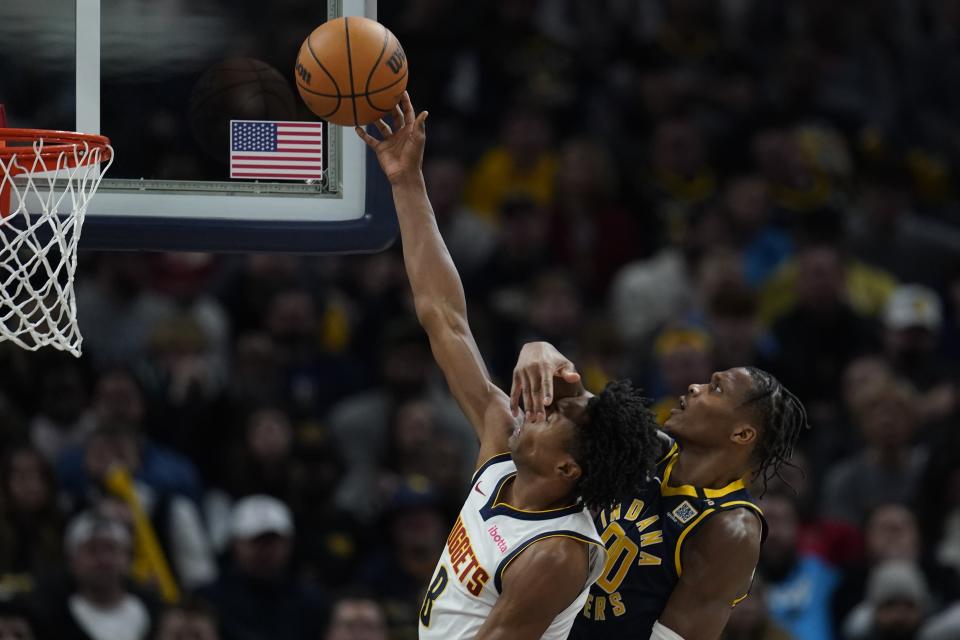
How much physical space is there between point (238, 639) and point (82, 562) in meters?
0.69

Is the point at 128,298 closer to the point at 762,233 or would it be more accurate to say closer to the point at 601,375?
the point at 601,375

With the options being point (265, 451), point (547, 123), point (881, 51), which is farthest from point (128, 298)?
point (881, 51)

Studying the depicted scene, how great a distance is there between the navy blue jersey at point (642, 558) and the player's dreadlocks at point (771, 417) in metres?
0.14

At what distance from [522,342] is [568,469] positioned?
411 centimetres

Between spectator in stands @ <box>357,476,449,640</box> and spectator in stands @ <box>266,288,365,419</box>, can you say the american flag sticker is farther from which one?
spectator in stands @ <box>266,288,365,419</box>

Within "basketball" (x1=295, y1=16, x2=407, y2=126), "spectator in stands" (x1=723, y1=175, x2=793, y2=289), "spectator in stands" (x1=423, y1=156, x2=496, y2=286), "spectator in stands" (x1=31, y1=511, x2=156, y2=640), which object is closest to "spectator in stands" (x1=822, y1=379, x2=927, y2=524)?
"spectator in stands" (x1=723, y1=175, x2=793, y2=289)

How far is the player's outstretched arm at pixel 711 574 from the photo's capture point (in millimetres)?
4242

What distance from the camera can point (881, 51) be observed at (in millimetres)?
11438

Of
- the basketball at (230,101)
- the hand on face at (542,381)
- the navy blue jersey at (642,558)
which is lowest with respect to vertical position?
the navy blue jersey at (642,558)

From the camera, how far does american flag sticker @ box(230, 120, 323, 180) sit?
463 cm

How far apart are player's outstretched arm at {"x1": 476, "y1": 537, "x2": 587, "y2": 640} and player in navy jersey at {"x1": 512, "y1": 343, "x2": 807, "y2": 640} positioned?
34 cm

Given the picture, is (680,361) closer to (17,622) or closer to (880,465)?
(880,465)

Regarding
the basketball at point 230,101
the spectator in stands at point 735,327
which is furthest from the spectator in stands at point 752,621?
the basketball at point 230,101

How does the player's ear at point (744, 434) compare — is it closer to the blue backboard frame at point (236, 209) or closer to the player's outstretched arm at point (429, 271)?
the player's outstretched arm at point (429, 271)
